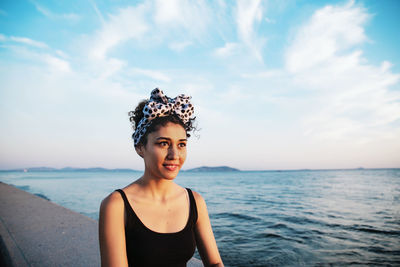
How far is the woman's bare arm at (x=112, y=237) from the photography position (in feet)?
4.98

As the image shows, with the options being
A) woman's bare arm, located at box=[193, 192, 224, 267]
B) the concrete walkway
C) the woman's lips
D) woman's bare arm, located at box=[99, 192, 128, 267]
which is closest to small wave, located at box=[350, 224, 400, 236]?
the concrete walkway

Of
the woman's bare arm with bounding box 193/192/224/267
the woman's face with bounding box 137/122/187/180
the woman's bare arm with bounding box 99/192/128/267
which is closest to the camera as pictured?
the woman's bare arm with bounding box 99/192/128/267

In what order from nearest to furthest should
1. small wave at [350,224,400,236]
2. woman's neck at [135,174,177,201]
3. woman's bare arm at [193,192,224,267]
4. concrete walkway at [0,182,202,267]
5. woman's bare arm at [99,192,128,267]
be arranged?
woman's bare arm at [99,192,128,267] → woman's neck at [135,174,177,201] → woman's bare arm at [193,192,224,267] → concrete walkway at [0,182,202,267] → small wave at [350,224,400,236]

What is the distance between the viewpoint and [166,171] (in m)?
1.68

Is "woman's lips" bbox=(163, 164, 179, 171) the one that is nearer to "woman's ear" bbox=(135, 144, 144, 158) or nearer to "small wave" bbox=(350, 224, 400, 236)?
"woman's ear" bbox=(135, 144, 144, 158)

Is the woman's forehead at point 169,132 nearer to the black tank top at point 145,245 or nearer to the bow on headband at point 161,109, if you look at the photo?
the bow on headband at point 161,109

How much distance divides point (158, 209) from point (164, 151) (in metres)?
0.47

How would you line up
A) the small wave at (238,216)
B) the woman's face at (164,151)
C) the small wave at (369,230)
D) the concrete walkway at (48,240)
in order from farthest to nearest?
the small wave at (238,216)
the small wave at (369,230)
the concrete walkway at (48,240)
the woman's face at (164,151)

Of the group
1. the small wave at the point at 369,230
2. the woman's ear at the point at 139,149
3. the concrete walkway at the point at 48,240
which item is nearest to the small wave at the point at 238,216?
the small wave at the point at 369,230

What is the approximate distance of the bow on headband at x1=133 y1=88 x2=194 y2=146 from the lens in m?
1.70

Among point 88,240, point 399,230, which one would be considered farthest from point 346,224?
point 88,240

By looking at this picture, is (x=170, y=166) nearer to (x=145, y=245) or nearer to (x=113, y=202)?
(x=113, y=202)

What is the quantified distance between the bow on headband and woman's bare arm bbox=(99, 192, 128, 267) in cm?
53

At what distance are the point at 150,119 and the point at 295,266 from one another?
582cm
